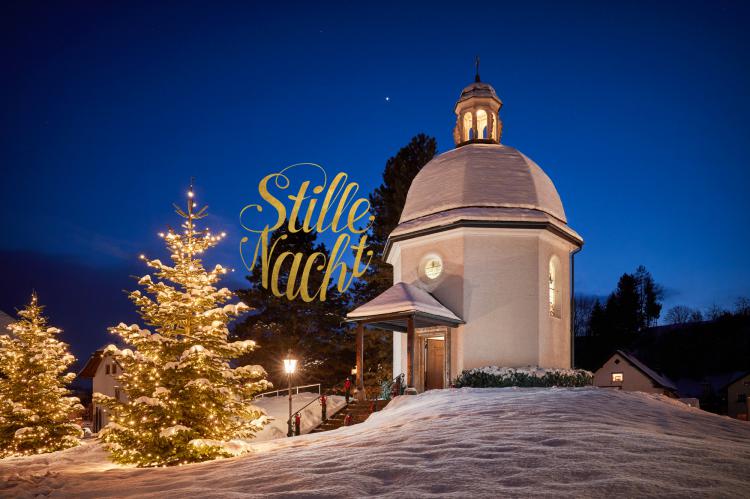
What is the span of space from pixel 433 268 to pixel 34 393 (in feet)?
45.5

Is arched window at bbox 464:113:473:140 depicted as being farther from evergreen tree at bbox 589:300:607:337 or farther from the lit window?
evergreen tree at bbox 589:300:607:337

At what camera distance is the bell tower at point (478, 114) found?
24.0m

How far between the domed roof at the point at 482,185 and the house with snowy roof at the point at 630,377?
2797 centimetres

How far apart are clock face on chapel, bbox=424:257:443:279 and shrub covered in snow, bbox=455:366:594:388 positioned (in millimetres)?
3902

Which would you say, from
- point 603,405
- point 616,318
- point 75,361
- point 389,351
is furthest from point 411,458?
point 616,318

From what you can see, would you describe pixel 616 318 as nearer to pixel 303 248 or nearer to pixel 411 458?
pixel 303 248

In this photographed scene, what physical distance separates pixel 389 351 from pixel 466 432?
80.8 feet

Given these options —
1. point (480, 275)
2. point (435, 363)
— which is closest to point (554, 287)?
point (480, 275)

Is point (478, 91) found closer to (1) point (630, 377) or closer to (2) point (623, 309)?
(1) point (630, 377)

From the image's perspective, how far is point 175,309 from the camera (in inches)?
432

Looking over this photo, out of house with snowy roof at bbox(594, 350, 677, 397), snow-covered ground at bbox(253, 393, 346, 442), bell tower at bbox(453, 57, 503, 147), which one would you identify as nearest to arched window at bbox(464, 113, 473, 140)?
bell tower at bbox(453, 57, 503, 147)

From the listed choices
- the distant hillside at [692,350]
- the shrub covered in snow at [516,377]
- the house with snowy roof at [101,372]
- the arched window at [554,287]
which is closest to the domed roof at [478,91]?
the arched window at [554,287]

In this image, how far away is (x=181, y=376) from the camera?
34.2 ft

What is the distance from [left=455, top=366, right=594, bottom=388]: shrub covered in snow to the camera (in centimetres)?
1673
